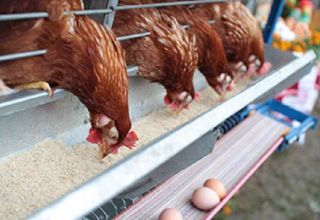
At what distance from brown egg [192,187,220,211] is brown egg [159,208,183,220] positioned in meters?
0.09

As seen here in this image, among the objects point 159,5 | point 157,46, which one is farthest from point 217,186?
point 159,5

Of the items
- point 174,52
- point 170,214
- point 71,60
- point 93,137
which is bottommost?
point 170,214

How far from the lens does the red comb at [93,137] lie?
1.16 metres

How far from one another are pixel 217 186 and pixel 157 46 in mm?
462

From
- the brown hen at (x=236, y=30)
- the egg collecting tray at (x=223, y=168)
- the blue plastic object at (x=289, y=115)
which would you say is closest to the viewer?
the egg collecting tray at (x=223, y=168)

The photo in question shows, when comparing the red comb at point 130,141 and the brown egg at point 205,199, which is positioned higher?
the red comb at point 130,141

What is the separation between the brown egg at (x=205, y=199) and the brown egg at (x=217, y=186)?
0.03 meters

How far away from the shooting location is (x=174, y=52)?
4.33 ft

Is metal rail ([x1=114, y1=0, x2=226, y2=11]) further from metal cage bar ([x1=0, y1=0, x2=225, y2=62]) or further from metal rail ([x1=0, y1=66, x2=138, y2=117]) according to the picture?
metal rail ([x1=0, y1=66, x2=138, y2=117])

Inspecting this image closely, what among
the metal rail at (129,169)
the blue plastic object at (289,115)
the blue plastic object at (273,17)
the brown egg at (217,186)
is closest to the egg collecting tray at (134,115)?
the metal rail at (129,169)

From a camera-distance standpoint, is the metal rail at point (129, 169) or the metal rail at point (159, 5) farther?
the metal rail at point (159, 5)

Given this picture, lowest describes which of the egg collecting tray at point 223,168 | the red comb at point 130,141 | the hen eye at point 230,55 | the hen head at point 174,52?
the egg collecting tray at point 223,168

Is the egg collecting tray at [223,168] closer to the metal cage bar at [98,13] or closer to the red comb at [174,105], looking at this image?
the red comb at [174,105]

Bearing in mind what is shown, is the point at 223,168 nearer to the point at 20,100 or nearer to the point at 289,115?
the point at 20,100
